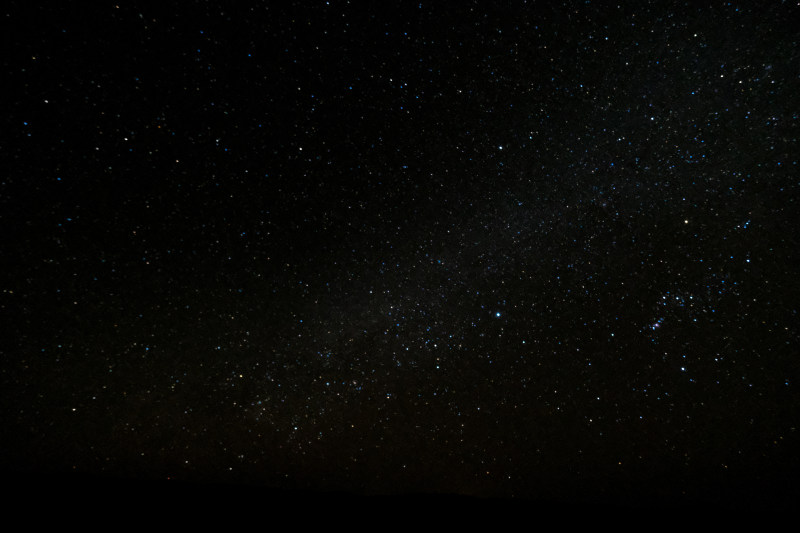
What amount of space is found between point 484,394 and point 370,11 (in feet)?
3.07

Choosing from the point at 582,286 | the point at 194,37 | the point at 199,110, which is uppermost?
the point at 194,37

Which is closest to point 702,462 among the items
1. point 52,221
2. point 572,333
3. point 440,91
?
point 572,333

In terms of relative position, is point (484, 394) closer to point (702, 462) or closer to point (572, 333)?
point (572, 333)

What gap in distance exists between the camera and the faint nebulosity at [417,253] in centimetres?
97

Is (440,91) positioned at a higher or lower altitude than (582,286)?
higher

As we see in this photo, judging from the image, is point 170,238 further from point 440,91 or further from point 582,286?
point 582,286

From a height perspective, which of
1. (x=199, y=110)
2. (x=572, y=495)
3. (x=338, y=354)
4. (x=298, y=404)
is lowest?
(x=572, y=495)

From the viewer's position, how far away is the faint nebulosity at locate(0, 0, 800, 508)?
3.18 feet

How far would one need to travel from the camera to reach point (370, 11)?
98 centimetres

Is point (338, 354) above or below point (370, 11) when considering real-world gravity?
below

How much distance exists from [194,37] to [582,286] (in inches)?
41.5

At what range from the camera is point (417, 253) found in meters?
1.03

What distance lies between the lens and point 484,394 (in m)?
1.03

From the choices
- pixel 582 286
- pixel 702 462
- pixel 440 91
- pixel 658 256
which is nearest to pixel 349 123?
pixel 440 91
